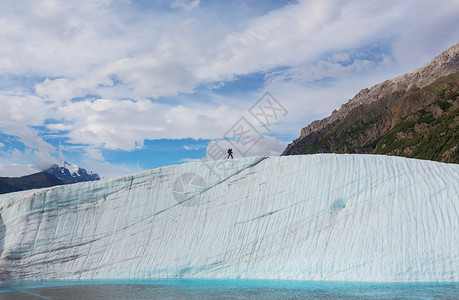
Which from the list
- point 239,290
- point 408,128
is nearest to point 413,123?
point 408,128

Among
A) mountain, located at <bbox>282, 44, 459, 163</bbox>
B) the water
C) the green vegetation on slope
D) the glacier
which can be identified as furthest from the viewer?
mountain, located at <bbox>282, 44, 459, 163</bbox>

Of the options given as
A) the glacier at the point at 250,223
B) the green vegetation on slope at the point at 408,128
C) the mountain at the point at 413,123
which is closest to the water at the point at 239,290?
the glacier at the point at 250,223

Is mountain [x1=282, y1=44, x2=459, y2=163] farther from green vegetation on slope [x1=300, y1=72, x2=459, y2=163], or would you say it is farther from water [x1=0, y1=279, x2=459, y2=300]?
water [x1=0, y1=279, x2=459, y2=300]

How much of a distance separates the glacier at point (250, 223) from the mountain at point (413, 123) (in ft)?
235

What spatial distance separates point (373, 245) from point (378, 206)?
7.30 ft

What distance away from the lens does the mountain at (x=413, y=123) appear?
96744mm

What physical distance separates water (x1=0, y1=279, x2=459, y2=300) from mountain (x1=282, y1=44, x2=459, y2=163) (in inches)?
3009

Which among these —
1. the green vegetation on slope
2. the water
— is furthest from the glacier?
the green vegetation on slope

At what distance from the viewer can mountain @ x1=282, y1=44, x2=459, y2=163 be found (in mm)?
96744

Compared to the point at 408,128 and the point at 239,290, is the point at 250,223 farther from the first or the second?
the point at 408,128

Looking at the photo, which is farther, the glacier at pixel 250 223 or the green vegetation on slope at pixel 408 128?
the green vegetation on slope at pixel 408 128

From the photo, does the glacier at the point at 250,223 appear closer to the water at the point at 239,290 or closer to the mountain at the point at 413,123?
the water at the point at 239,290

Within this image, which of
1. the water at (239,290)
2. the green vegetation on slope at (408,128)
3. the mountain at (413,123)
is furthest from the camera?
the mountain at (413,123)

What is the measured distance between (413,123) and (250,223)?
117 meters
